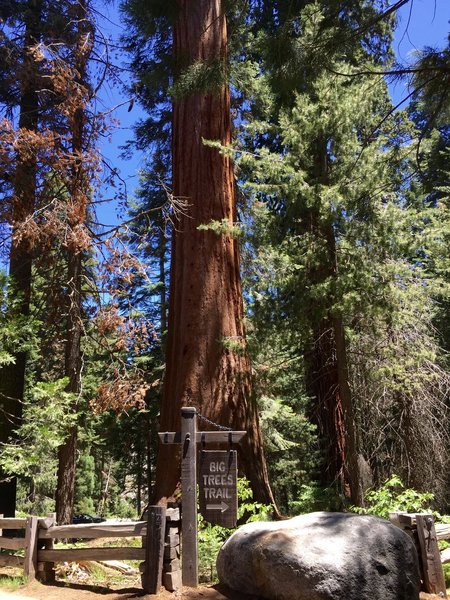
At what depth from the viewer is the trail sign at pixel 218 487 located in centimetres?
621

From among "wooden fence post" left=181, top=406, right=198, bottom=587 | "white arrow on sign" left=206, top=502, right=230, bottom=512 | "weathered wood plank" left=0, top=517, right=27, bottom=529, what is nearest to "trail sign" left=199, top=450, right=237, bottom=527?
"white arrow on sign" left=206, top=502, right=230, bottom=512

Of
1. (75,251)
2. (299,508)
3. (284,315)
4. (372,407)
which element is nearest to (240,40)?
(75,251)

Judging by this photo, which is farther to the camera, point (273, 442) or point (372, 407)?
point (273, 442)

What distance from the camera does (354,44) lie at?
6957 millimetres

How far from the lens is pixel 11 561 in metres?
7.79

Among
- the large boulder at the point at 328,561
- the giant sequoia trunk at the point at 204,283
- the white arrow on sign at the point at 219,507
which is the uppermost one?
the giant sequoia trunk at the point at 204,283

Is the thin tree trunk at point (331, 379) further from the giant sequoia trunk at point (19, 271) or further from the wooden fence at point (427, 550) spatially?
the giant sequoia trunk at point (19, 271)

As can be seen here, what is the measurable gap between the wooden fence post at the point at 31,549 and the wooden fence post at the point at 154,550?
1.87 metres

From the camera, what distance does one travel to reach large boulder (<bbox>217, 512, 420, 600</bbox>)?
481 centimetres

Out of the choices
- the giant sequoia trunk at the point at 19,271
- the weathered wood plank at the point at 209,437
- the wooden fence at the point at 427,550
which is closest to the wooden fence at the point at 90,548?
the weathered wood plank at the point at 209,437

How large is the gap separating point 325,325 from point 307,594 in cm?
638

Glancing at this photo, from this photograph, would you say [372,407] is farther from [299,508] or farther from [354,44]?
[354,44]

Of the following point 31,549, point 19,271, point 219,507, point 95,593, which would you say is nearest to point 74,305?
point 19,271

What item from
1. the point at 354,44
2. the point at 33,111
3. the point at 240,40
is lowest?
the point at 354,44
